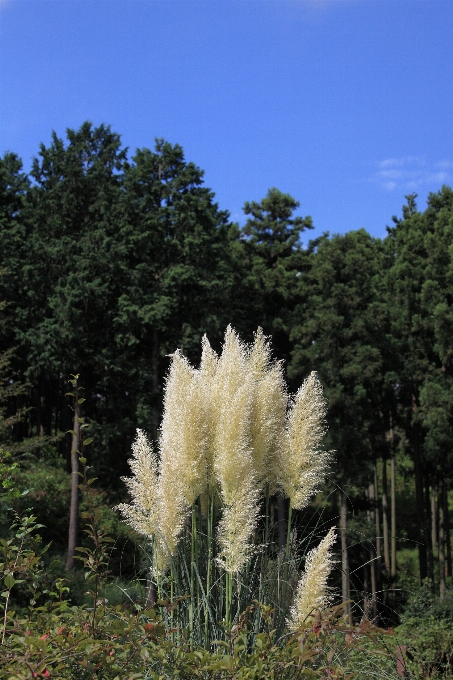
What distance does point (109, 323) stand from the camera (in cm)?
1631

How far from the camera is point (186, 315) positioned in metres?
16.7

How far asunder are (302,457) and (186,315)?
43.2 feet

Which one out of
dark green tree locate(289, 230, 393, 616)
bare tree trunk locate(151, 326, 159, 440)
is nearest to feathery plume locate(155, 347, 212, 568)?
dark green tree locate(289, 230, 393, 616)

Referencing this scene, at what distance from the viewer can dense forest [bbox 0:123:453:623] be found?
15.7m

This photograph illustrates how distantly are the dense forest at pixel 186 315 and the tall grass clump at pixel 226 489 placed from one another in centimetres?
1141

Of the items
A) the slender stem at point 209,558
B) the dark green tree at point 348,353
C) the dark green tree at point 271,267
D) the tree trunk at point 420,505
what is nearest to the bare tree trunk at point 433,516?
the tree trunk at point 420,505

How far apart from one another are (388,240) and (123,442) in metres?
10.5

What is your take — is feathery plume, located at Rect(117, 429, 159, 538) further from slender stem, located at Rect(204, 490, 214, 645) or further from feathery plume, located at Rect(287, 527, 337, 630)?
feathery plume, located at Rect(287, 527, 337, 630)

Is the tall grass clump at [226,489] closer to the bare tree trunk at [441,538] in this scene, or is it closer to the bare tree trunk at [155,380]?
the bare tree trunk at [155,380]

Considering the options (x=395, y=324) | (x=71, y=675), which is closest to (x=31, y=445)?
(x=395, y=324)

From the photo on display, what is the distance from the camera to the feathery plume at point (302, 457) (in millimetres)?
3641

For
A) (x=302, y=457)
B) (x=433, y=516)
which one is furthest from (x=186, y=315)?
(x=302, y=457)

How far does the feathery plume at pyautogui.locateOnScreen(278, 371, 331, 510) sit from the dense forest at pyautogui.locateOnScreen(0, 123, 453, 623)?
11378 millimetres

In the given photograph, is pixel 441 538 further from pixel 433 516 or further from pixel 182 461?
pixel 182 461
